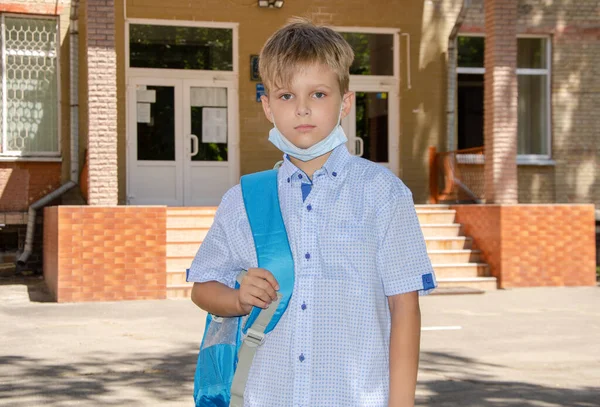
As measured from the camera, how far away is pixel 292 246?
2.31 m

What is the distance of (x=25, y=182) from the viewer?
15.0m

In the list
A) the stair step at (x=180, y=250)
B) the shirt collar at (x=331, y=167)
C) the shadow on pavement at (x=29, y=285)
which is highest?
the shirt collar at (x=331, y=167)

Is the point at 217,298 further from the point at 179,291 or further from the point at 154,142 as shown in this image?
the point at 154,142

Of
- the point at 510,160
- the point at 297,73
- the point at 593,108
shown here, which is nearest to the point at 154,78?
the point at 510,160

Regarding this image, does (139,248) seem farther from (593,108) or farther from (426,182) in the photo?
(593,108)

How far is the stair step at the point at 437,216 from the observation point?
13961 mm

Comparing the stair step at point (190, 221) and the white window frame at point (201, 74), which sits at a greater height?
the white window frame at point (201, 74)

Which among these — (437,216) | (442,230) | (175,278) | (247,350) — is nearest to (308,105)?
(247,350)

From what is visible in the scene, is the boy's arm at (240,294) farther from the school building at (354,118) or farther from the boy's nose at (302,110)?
the school building at (354,118)

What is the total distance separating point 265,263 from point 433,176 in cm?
1434

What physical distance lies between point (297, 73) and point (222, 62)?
13730 millimetres

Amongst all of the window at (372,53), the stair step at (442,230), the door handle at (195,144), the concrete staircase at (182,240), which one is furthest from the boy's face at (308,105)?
the window at (372,53)

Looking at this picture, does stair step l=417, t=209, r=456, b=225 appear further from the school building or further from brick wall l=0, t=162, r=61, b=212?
brick wall l=0, t=162, r=61, b=212

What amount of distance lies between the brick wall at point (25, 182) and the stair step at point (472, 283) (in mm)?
6588
